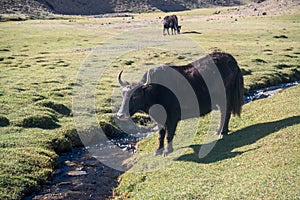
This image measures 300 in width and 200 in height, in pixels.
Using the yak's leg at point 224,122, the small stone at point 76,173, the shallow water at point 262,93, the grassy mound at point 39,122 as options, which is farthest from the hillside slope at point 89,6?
the yak's leg at point 224,122

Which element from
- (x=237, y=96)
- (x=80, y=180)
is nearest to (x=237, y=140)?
(x=237, y=96)

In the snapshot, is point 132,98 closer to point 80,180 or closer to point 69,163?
point 80,180

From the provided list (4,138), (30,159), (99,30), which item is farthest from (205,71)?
(99,30)

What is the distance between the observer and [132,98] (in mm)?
12977

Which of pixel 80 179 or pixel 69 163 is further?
pixel 69 163

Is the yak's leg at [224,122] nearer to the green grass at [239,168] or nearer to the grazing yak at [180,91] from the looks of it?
the grazing yak at [180,91]

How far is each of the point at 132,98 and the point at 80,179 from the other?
325 centimetres

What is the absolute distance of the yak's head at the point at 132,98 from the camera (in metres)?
12.9

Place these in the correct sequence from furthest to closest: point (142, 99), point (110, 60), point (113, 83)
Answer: point (110, 60)
point (113, 83)
point (142, 99)

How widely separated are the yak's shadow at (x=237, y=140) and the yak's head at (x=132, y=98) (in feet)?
7.07

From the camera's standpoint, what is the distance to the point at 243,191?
8805mm

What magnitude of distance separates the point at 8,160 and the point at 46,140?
2.66m

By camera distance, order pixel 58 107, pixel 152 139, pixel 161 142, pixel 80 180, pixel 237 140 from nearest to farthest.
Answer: pixel 237 140, pixel 80 180, pixel 161 142, pixel 152 139, pixel 58 107

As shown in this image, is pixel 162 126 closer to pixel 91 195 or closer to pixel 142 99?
pixel 142 99
